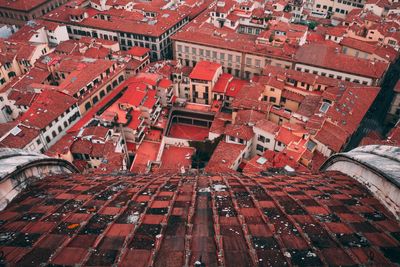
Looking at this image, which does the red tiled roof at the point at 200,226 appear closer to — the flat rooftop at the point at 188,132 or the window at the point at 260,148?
the window at the point at 260,148

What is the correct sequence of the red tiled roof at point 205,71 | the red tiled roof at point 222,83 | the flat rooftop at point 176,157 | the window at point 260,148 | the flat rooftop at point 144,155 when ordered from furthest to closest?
the red tiled roof at point 222,83
the red tiled roof at point 205,71
the flat rooftop at point 176,157
the window at point 260,148
the flat rooftop at point 144,155

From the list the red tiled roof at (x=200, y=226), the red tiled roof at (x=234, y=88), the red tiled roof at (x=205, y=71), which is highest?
the red tiled roof at (x=200, y=226)

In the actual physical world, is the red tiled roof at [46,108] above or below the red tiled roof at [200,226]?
below

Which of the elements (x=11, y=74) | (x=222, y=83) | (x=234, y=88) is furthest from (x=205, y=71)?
(x=11, y=74)

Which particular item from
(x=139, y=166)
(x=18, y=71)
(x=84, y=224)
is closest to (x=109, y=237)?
(x=84, y=224)

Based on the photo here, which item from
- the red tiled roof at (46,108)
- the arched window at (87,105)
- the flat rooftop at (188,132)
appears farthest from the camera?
the arched window at (87,105)

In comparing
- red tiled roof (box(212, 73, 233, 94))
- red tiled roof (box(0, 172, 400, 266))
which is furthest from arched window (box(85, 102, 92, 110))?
red tiled roof (box(0, 172, 400, 266))

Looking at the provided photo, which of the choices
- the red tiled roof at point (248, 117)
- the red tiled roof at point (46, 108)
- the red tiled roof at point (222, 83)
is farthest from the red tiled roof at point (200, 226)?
the red tiled roof at point (222, 83)
